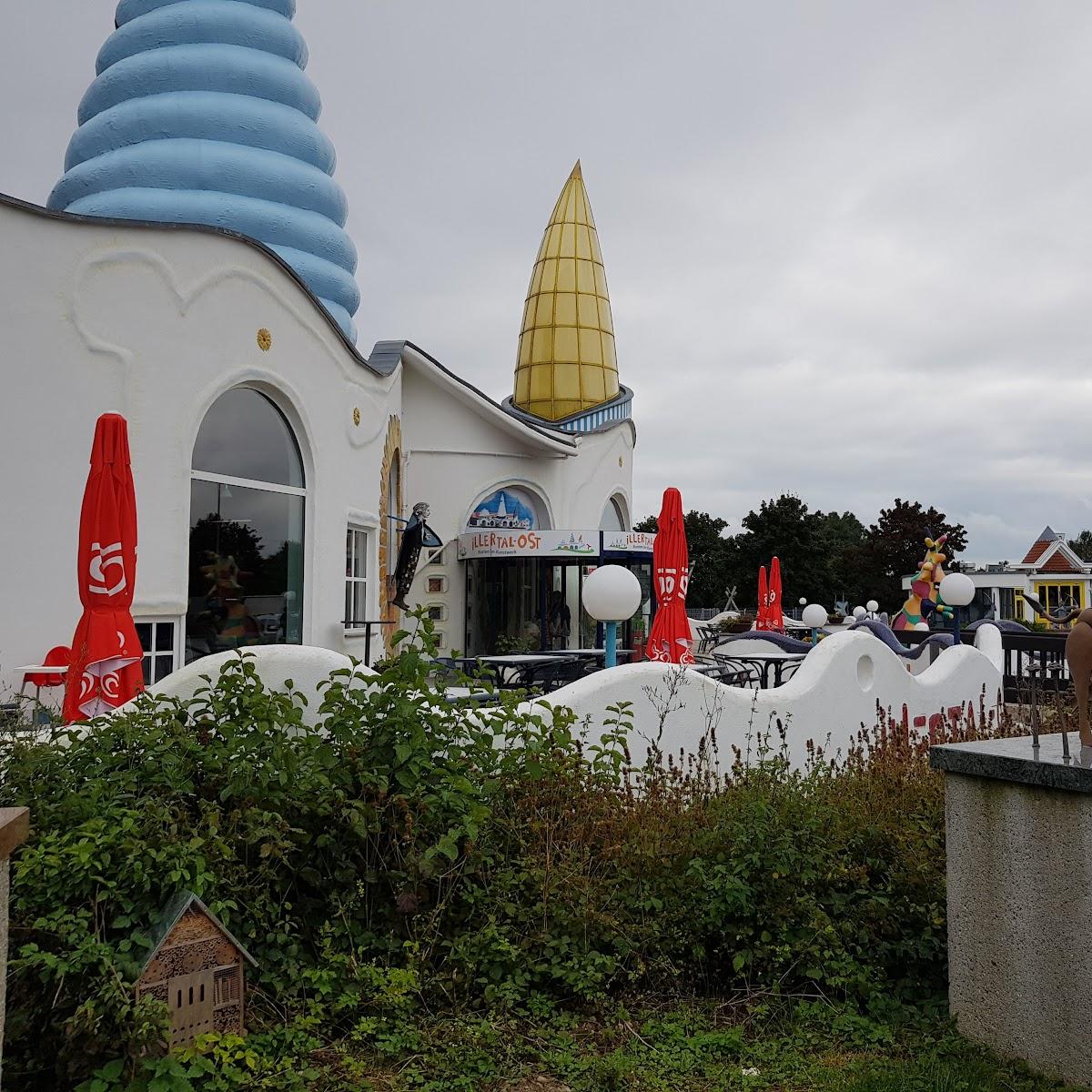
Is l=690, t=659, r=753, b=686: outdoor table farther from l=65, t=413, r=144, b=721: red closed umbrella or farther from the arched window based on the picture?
the arched window

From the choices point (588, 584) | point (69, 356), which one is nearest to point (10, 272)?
point (69, 356)

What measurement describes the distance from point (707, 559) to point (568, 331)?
3721 centimetres

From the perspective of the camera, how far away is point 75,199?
716 inches

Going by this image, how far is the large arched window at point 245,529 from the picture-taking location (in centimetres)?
1258

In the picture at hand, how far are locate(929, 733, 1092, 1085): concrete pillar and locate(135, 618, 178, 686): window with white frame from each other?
964cm

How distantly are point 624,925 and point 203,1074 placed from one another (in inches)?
71.0

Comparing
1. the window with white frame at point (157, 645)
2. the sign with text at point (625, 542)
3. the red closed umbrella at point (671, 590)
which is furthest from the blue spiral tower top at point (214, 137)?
the red closed umbrella at point (671, 590)

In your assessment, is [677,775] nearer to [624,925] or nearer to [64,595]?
[624,925]

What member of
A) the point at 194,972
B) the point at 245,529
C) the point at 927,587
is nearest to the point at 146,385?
the point at 245,529

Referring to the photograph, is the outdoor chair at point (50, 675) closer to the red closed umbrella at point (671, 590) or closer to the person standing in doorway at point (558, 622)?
the red closed umbrella at point (671, 590)

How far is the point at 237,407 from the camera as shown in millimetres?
13195

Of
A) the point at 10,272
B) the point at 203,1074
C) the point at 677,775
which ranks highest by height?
the point at 10,272

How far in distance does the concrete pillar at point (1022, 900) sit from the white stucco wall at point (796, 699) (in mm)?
2503

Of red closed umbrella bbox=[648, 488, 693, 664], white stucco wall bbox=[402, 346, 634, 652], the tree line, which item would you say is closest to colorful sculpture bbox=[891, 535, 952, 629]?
white stucco wall bbox=[402, 346, 634, 652]
